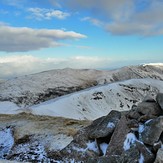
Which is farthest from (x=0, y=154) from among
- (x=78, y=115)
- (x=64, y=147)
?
(x=78, y=115)

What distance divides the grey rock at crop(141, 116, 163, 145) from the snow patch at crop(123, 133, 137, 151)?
1.56 feet

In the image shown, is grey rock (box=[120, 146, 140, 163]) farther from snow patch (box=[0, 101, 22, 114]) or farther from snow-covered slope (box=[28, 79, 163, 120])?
snow-covered slope (box=[28, 79, 163, 120])

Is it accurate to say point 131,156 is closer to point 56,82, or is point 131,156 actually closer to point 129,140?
point 129,140

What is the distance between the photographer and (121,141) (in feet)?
51.2

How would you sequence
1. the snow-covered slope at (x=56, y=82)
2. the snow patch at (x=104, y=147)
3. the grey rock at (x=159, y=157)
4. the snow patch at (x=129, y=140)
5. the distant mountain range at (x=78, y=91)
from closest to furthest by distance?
the grey rock at (x=159, y=157) → the snow patch at (x=129, y=140) → the snow patch at (x=104, y=147) → the distant mountain range at (x=78, y=91) → the snow-covered slope at (x=56, y=82)

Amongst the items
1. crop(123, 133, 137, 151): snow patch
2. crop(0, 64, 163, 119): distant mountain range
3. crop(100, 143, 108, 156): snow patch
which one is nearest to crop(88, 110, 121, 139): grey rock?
crop(100, 143, 108, 156): snow patch

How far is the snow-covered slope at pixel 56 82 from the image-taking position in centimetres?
8694

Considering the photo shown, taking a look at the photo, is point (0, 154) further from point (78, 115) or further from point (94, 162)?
point (78, 115)

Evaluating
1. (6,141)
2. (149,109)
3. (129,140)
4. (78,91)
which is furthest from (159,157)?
(78,91)

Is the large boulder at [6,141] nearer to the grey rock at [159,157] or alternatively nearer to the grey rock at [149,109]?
the grey rock at [149,109]

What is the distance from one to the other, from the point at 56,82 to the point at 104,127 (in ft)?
281

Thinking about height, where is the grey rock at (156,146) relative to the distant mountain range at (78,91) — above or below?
above

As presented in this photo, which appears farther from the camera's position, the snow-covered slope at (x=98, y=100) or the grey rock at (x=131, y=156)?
the snow-covered slope at (x=98, y=100)

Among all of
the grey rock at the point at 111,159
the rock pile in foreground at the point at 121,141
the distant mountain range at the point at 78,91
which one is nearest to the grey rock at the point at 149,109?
the rock pile in foreground at the point at 121,141
